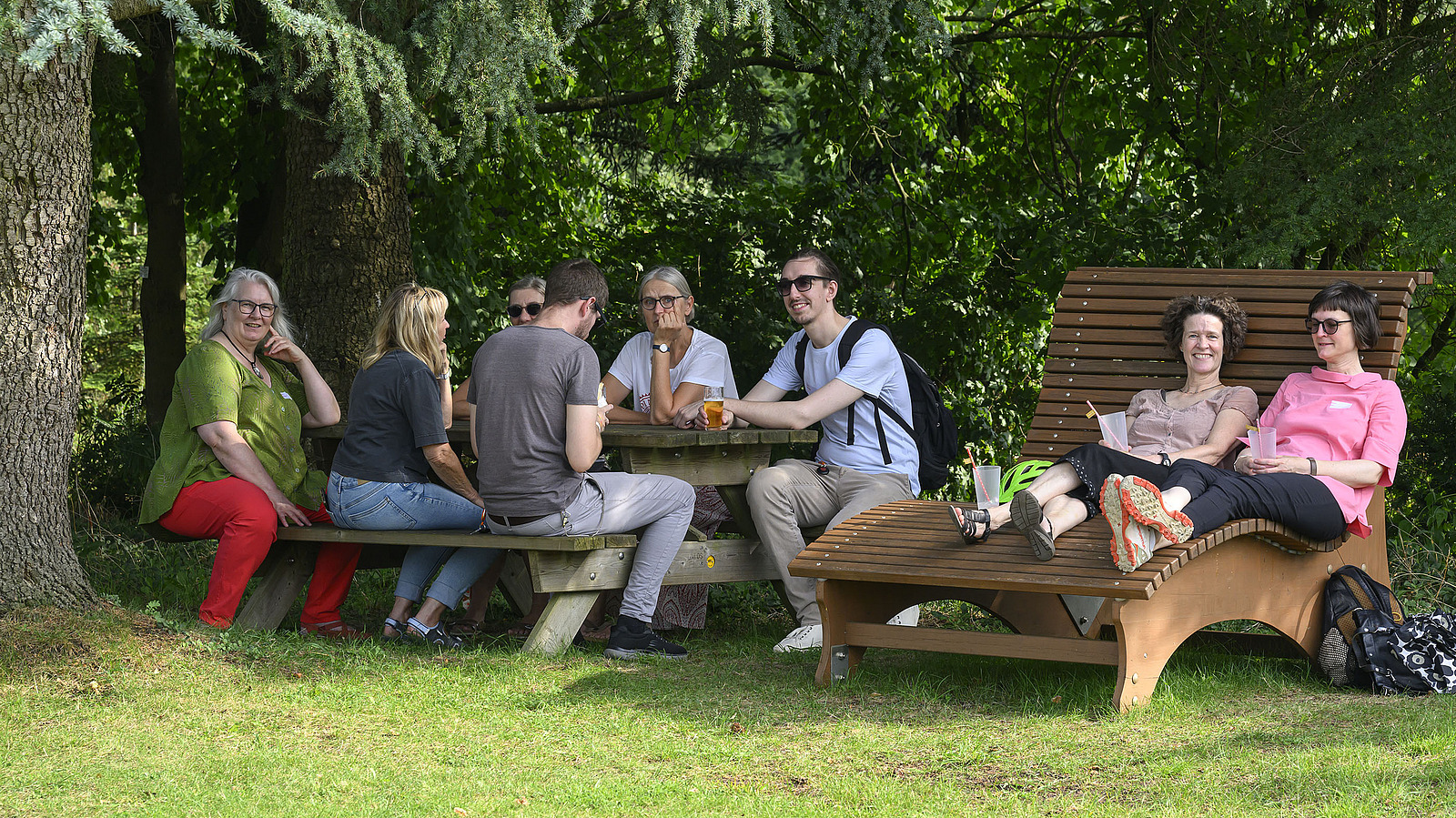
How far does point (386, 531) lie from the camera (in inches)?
202

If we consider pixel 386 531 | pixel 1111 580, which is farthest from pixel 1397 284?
pixel 386 531

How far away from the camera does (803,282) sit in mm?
5746

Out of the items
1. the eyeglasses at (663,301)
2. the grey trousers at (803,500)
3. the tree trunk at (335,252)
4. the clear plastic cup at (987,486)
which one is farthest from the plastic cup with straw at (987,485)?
the tree trunk at (335,252)

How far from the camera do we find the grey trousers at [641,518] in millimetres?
5148

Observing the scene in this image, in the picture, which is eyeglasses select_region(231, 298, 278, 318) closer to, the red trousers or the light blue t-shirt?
the red trousers

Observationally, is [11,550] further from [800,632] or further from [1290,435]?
[1290,435]

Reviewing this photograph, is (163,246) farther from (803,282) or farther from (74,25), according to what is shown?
(74,25)

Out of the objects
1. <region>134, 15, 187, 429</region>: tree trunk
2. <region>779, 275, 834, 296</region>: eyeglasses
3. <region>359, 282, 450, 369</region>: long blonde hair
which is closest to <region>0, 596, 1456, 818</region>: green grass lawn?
<region>359, 282, 450, 369</region>: long blonde hair

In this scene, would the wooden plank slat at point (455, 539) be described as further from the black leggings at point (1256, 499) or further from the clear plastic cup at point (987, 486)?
the black leggings at point (1256, 499)

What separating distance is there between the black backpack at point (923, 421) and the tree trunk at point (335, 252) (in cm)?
276

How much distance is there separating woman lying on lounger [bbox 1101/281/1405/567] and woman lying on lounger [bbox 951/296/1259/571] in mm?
166

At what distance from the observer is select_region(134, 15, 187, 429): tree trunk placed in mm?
9367

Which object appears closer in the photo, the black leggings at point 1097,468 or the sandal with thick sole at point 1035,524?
the sandal with thick sole at point 1035,524

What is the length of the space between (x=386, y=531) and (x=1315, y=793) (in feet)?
10.9
